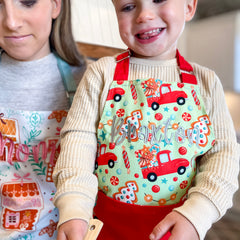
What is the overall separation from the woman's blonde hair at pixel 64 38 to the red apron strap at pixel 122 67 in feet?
0.84

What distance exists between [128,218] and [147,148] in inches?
5.8

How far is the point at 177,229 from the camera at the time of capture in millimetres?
518

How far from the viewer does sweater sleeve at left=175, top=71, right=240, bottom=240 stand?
0.54 meters

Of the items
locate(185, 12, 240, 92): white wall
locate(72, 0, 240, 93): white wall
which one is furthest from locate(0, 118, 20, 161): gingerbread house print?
locate(185, 12, 240, 92): white wall

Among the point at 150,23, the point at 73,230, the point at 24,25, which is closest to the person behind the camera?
the point at 73,230

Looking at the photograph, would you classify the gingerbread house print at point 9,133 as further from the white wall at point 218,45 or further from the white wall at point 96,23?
the white wall at point 218,45

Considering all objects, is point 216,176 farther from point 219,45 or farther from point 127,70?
point 219,45

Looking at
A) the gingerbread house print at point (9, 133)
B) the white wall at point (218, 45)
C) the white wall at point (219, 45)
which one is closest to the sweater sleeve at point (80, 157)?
the gingerbread house print at point (9, 133)

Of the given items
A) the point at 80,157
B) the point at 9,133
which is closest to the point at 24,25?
the point at 9,133

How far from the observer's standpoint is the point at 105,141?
626 millimetres

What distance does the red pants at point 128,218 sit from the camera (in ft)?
2.01

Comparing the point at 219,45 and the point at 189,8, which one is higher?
the point at 189,8

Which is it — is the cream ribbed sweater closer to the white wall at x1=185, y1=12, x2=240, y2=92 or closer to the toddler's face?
the toddler's face

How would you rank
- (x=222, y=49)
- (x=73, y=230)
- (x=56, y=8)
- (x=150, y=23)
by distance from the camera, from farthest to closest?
(x=222, y=49), (x=56, y=8), (x=150, y=23), (x=73, y=230)
